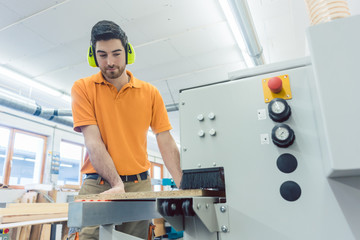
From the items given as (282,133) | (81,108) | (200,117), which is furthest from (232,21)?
(282,133)

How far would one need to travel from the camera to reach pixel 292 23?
10.3 feet

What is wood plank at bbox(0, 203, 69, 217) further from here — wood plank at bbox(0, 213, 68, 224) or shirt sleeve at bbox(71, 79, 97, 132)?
shirt sleeve at bbox(71, 79, 97, 132)

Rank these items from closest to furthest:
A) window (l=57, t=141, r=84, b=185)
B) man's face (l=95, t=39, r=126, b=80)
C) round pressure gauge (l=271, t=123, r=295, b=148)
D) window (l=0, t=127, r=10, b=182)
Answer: round pressure gauge (l=271, t=123, r=295, b=148)
man's face (l=95, t=39, r=126, b=80)
window (l=0, t=127, r=10, b=182)
window (l=57, t=141, r=84, b=185)

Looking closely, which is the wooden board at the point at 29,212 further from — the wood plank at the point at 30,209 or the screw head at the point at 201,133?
the screw head at the point at 201,133

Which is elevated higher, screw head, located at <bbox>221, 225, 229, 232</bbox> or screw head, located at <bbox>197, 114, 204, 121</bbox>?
screw head, located at <bbox>197, 114, 204, 121</bbox>

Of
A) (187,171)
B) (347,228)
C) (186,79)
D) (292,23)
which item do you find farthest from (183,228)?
(186,79)

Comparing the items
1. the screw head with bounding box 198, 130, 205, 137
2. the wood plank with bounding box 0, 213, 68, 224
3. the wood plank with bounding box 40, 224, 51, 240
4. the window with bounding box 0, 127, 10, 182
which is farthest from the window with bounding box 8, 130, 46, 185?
the screw head with bounding box 198, 130, 205, 137

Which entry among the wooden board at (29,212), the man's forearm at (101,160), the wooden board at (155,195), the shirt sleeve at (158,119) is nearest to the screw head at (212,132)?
the wooden board at (155,195)

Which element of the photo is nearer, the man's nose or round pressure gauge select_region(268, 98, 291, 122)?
round pressure gauge select_region(268, 98, 291, 122)

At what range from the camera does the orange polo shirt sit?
44.8 inches

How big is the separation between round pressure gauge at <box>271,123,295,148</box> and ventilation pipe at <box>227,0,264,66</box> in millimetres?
1965

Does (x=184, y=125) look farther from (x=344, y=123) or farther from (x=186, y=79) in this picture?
(x=186, y=79)

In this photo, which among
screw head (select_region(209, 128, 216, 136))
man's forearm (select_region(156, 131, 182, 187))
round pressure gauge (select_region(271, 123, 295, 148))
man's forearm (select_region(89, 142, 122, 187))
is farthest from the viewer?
man's forearm (select_region(156, 131, 182, 187))

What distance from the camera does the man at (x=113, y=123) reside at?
1.10 meters
